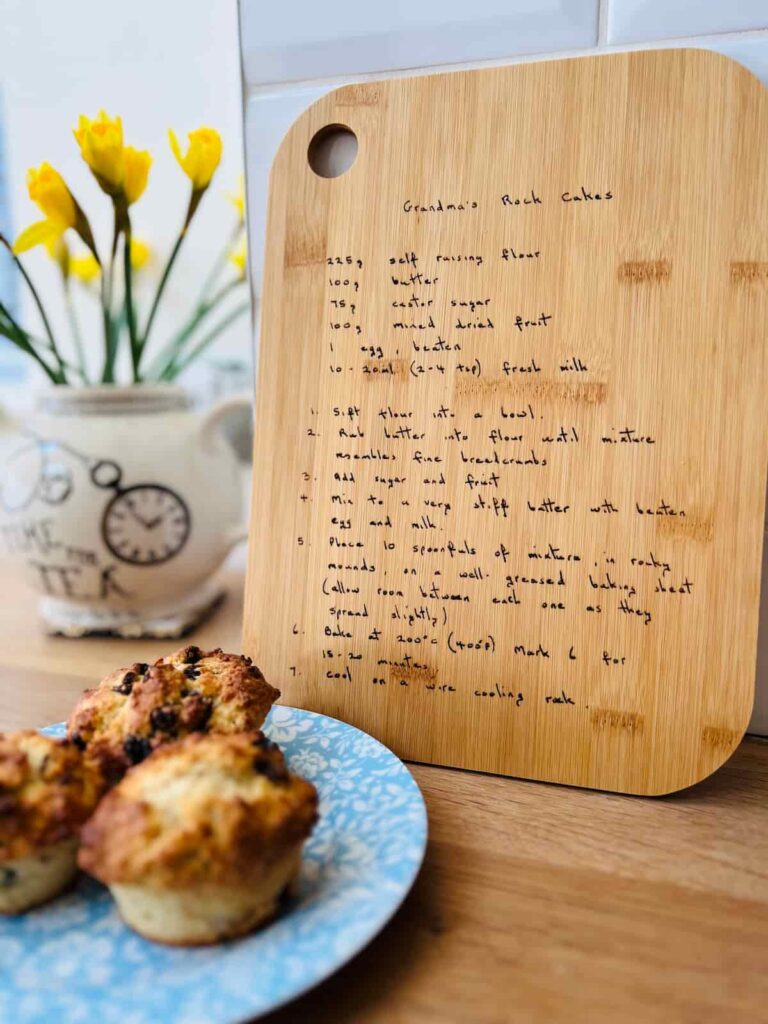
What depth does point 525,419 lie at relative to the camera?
2.20 feet

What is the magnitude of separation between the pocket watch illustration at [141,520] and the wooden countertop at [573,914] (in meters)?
0.43

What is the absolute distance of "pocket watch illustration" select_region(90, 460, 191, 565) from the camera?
910mm

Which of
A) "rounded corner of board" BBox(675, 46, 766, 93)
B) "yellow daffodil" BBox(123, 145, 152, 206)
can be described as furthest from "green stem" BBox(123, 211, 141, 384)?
"rounded corner of board" BBox(675, 46, 766, 93)

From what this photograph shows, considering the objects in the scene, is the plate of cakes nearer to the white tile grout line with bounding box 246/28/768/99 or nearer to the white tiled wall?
the white tiled wall

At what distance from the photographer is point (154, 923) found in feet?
1.48

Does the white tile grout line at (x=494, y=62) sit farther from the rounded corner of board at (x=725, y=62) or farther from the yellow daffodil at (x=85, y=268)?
the yellow daffodil at (x=85, y=268)

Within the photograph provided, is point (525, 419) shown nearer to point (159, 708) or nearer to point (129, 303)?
point (159, 708)

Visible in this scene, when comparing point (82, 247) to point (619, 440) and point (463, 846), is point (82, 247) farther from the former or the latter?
point (463, 846)

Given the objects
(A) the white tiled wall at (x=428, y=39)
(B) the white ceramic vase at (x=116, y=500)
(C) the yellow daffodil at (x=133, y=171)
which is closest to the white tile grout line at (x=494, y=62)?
(A) the white tiled wall at (x=428, y=39)

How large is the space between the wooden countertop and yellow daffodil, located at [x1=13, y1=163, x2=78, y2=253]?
0.67m

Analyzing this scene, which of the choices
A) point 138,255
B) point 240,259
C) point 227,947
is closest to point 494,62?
point 240,259

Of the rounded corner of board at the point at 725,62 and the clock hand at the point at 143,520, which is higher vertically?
the rounded corner of board at the point at 725,62

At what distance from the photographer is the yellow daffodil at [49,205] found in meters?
0.80

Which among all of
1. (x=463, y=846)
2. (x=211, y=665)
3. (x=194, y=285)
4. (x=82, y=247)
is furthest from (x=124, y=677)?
(x=82, y=247)
